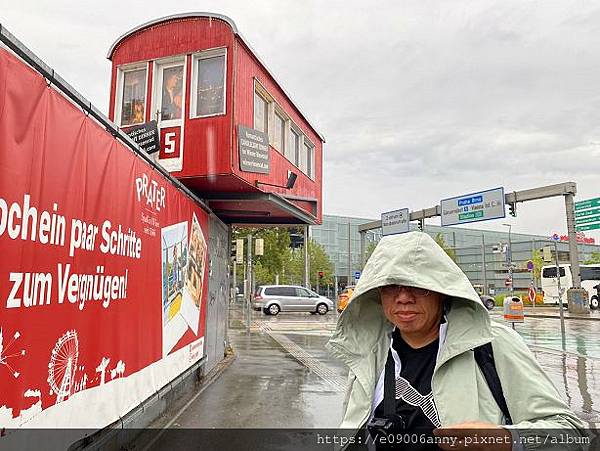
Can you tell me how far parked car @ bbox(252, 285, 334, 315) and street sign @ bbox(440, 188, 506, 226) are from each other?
36.8 feet

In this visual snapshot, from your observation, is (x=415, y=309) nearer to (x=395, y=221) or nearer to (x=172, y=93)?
(x=172, y=93)

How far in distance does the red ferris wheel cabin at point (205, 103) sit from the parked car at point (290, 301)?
1941 cm

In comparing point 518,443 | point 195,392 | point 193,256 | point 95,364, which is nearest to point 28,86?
point 95,364

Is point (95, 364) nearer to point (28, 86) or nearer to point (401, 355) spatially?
point (28, 86)

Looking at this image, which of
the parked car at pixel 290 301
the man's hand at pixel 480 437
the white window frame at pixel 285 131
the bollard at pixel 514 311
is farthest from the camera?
the parked car at pixel 290 301

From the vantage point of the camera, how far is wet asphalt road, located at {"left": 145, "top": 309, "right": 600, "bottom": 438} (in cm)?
610

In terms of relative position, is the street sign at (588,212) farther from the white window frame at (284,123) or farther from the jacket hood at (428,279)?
the jacket hood at (428,279)

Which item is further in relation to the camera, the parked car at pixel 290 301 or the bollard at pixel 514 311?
the parked car at pixel 290 301

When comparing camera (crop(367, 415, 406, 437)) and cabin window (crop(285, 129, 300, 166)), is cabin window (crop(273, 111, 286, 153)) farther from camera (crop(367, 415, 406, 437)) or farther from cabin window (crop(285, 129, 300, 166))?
camera (crop(367, 415, 406, 437))

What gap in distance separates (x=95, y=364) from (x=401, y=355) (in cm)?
280

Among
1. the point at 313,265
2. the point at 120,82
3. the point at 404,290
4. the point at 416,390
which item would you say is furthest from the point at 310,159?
the point at 313,265

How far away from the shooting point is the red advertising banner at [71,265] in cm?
273

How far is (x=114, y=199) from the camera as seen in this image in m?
4.16

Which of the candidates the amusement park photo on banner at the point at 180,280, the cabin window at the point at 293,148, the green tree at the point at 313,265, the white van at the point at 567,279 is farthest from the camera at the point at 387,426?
the green tree at the point at 313,265
